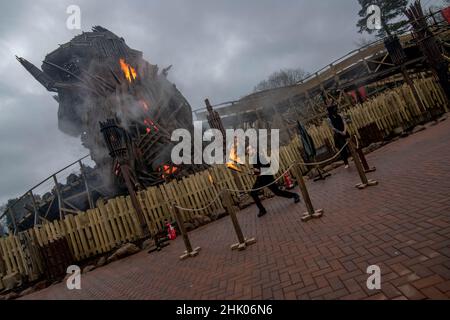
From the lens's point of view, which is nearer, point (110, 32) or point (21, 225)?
point (21, 225)

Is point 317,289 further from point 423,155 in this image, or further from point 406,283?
point 423,155

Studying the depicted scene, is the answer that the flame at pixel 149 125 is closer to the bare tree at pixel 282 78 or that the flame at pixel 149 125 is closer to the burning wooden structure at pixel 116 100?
the burning wooden structure at pixel 116 100

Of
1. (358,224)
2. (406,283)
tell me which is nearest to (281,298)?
(406,283)

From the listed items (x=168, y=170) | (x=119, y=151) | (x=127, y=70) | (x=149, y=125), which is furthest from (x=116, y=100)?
(x=119, y=151)

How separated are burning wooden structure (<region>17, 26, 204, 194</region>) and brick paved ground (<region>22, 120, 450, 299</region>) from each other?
306 inches

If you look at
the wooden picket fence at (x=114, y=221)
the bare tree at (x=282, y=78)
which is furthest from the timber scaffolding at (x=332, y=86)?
the bare tree at (x=282, y=78)

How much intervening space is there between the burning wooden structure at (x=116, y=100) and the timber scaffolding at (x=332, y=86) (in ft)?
17.0

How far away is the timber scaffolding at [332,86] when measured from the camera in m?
18.4

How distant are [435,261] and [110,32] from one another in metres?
25.7

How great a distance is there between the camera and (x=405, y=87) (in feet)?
46.5

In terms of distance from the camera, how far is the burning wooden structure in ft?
50.0

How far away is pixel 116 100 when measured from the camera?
16531 mm

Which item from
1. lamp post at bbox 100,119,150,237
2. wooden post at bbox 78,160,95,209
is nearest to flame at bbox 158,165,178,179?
wooden post at bbox 78,160,95,209

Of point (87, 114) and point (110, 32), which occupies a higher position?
point (110, 32)
